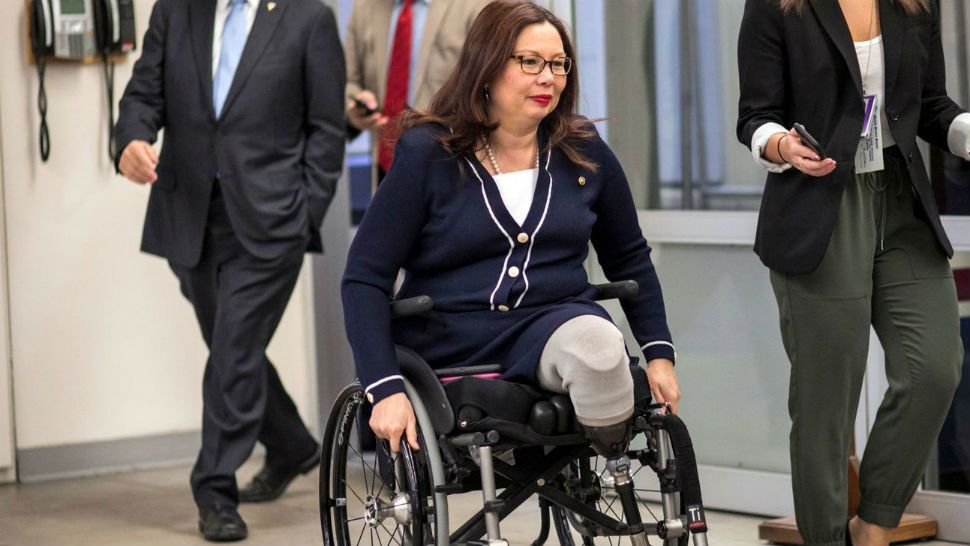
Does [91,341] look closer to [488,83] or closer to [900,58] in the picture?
[488,83]

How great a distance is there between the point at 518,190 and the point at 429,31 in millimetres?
1789

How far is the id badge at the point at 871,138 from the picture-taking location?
10.6ft

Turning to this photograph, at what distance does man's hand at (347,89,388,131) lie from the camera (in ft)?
16.5

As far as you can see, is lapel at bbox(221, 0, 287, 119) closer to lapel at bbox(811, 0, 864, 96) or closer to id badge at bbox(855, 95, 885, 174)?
lapel at bbox(811, 0, 864, 96)

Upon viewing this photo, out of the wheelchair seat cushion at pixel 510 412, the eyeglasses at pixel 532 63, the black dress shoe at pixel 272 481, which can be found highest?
the eyeglasses at pixel 532 63

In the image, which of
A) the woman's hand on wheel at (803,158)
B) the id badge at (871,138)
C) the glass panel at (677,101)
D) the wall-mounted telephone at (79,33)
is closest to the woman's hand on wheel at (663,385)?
the woman's hand on wheel at (803,158)

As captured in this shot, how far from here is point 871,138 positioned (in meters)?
3.23

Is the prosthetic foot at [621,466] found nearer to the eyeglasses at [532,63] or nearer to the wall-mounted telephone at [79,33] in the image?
the eyeglasses at [532,63]

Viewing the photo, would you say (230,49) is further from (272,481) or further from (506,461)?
(506,461)

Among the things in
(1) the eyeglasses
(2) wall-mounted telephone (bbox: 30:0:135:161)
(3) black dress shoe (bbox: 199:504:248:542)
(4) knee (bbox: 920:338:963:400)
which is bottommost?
(3) black dress shoe (bbox: 199:504:248:542)

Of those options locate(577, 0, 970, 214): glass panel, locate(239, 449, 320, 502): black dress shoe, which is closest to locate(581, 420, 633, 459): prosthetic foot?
locate(577, 0, 970, 214): glass panel

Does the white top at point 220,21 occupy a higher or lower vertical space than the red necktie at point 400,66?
higher

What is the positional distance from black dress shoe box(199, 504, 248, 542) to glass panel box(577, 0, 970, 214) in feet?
4.96

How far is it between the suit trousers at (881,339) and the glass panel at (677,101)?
1168 millimetres
